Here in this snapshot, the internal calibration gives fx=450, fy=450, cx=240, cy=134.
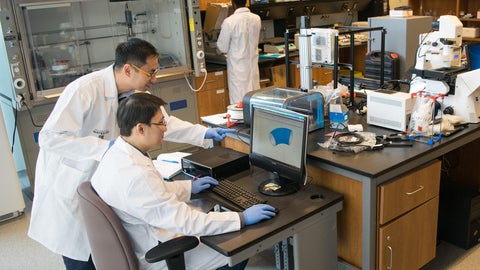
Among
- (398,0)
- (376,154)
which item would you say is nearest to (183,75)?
(376,154)

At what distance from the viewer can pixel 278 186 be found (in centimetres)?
198

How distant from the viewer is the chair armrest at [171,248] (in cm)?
151

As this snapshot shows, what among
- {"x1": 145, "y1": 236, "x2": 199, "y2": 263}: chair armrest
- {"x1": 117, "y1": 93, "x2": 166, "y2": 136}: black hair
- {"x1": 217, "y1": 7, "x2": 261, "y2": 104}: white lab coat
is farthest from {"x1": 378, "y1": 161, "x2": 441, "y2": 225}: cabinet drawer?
{"x1": 217, "y1": 7, "x2": 261, "y2": 104}: white lab coat

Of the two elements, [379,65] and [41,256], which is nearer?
[41,256]

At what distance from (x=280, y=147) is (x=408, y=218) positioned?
26.9 inches

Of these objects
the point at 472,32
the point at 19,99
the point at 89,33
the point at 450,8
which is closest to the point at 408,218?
the point at 19,99

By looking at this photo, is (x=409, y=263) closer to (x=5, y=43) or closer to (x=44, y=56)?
(x=5, y=43)

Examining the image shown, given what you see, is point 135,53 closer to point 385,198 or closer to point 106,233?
point 106,233

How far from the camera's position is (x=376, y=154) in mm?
2016

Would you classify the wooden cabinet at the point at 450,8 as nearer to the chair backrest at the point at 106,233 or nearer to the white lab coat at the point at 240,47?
the white lab coat at the point at 240,47

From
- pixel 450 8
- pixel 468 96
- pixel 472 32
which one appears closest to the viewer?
pixel 468 96

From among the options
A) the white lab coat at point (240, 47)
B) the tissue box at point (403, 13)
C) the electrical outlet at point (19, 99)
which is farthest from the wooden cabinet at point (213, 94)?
the tissue box at point (403, 13)

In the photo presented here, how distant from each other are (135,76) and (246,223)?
32.8 inches

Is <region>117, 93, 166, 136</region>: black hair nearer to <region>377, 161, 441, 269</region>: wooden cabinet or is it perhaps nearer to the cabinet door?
<region>377, 161, 441, 269</region>: wooden cabinet
